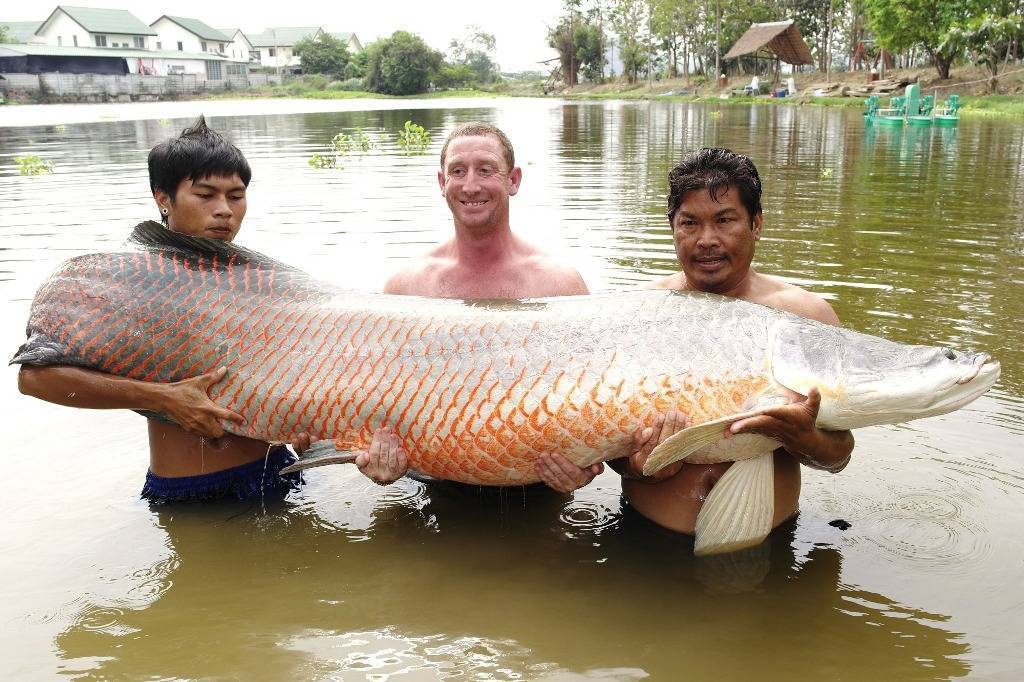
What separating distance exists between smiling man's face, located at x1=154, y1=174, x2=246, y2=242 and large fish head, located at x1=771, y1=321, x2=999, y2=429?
2.21 metres

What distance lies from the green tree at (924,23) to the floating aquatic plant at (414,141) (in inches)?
981

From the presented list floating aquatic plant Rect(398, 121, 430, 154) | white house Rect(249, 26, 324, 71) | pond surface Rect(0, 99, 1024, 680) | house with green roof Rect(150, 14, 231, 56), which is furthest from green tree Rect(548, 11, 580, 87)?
pond surface Rect(0, 99, 1024, 680)

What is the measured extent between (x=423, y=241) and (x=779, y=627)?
6805 mm

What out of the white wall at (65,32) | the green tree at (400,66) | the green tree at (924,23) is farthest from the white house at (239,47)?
the green tree at (924,23)

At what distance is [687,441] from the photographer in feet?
8.75

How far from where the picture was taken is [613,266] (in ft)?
24.8

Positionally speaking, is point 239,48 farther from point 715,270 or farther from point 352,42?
point 715,270

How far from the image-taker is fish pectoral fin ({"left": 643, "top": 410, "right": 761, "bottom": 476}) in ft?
8.59

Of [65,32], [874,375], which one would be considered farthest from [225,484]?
[65,32]

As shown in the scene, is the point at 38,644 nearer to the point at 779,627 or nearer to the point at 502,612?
the point at 502,612

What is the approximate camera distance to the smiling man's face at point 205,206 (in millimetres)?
3404

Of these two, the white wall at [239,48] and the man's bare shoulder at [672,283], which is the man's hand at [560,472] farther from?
the white wall at [239,48]

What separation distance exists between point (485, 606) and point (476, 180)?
6.16 feet

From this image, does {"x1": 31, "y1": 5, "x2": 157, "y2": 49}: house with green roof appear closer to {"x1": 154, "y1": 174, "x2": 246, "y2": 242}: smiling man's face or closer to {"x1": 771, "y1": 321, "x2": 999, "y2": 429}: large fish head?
{"x1": 154, "y1": 174, "x2": 246, "y2": 242}: smiling man's face
